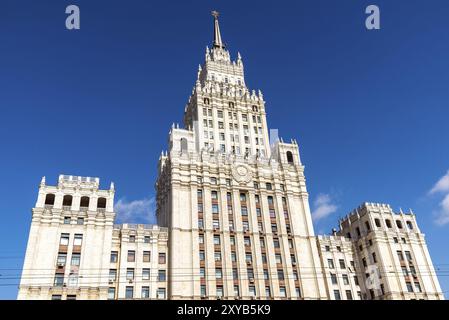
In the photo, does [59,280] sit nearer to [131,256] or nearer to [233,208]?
[131,256]

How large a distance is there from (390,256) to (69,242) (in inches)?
2463

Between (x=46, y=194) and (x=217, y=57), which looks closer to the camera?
(x=46, y=194)

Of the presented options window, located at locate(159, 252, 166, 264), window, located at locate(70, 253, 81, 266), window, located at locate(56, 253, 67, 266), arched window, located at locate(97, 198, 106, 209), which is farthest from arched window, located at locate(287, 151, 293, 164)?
window, located at locate(56, 253, 67, 266)

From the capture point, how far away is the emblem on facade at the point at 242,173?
79.4 m

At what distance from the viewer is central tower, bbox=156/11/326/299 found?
66.9 meters

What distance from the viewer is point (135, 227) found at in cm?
7025

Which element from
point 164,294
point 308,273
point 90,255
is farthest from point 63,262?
point 308,273

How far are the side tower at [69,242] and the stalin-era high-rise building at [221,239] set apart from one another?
0.52 ft

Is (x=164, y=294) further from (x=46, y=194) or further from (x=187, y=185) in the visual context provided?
(x=46, y=194)

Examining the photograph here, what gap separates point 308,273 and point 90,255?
4044cm

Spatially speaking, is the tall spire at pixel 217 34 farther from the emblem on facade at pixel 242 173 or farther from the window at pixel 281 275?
the window at pixel 281 275
